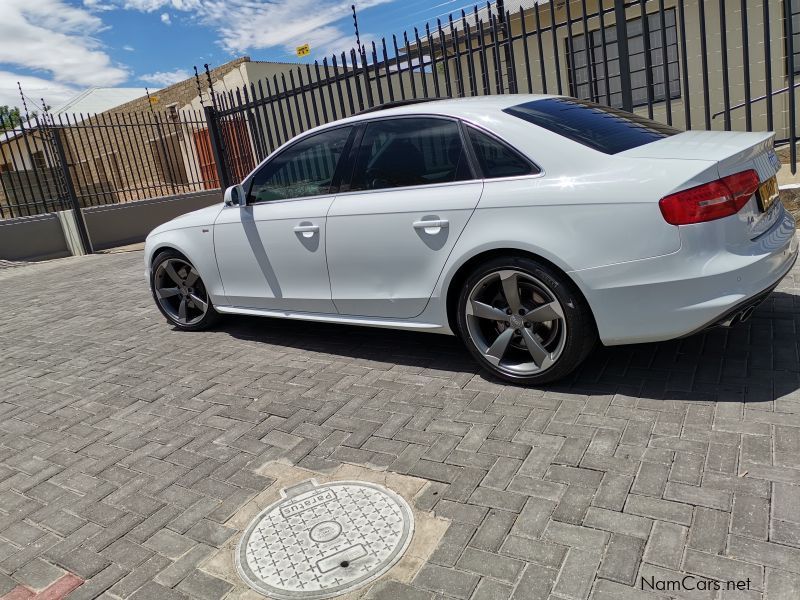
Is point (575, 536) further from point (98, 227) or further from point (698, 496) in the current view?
point (98, 227)

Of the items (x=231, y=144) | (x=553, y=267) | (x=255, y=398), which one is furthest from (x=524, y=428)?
(x=231, y=144)

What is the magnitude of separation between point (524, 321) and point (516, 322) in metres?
0.05

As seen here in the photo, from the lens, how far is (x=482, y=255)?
11.7ft

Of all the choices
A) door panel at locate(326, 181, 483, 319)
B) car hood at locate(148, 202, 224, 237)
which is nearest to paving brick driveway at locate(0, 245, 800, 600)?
door panel at locate(326, 181, 483, 319)

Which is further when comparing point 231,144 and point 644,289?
point 231,144

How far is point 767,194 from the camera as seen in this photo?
3.36 meters

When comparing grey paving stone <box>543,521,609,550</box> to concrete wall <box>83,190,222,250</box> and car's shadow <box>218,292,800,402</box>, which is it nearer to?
car's shadow <box>218,292,800,402</box>

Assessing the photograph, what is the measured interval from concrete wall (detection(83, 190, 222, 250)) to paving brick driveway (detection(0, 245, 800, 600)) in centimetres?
992

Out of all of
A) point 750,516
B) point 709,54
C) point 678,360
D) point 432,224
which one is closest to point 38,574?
point 432,224

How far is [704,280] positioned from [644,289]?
0.27 meters

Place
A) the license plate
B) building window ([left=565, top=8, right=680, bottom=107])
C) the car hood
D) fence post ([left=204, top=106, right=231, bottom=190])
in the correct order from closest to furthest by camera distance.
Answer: the license plate
the car hood
fence post ([left=204, top=106, right=231, bottom=190])
building window ([left=565, top=8, right=680, bottom=107])

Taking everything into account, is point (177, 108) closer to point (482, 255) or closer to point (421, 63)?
point (421, 63)

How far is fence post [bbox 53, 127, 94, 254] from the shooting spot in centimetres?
1309

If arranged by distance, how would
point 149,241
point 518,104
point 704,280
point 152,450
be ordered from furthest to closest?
point 149,241 → point 518,104 → point 152,450 → point 704,280
